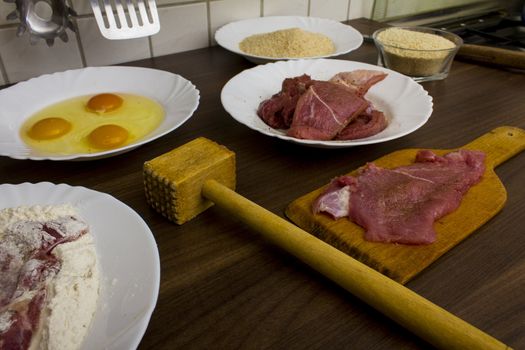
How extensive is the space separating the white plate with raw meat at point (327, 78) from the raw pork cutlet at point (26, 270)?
35 cm

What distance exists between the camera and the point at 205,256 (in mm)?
538

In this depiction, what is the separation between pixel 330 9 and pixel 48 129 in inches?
43.2

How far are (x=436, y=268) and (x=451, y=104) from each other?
54 cm

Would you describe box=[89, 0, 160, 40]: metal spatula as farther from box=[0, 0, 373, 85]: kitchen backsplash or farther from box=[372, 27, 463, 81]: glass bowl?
box=[372, 27, 463, 81]: glass bowl

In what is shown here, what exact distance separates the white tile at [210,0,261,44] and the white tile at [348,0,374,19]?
43 cm

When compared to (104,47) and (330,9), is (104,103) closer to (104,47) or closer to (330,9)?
(104,47)

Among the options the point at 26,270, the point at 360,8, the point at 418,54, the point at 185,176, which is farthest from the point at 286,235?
the point at 360,8

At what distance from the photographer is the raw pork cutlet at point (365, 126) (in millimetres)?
724

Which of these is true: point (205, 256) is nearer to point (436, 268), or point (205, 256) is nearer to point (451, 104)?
point (436, 268)

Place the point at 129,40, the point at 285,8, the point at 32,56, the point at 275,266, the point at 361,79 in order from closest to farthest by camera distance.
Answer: the point at 275,266 < the point at 361,79 < the point at 32,56 < the point at 129,40 < the point at 285,8

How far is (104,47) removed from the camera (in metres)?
1.06

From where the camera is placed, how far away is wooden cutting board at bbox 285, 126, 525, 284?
52 centimetres

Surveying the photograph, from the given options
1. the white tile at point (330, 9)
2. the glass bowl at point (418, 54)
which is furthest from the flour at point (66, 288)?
the white tile at point (330, 9)

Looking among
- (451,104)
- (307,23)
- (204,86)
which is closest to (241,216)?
(204,86)
